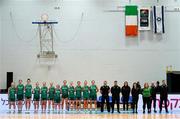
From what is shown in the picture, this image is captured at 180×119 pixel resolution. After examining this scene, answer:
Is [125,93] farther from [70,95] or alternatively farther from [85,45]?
[85,45]

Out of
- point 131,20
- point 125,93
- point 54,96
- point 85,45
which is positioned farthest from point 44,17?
point 125,93

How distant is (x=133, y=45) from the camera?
33.2 meters

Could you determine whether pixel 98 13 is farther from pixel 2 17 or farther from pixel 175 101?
pixel 175 101

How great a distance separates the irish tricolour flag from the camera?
33062 millimetres

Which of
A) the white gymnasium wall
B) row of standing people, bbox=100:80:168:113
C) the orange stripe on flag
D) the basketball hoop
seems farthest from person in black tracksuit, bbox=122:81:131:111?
the basketball hoop

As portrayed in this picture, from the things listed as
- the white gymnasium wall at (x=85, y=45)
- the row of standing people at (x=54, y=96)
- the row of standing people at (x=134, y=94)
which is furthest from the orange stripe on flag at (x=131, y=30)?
the row of standing people at (x=54, y=96)

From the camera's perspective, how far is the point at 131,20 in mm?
33156

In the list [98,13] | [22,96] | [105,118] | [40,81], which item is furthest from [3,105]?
[98,13]

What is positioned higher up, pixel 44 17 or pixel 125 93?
pixel 44 17

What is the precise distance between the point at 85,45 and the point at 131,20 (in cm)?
432

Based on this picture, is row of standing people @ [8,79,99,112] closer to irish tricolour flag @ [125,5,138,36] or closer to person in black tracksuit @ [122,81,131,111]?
person in black tracksuit @ [122,81,131,111]

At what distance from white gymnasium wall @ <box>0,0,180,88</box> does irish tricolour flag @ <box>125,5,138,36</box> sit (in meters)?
0.49

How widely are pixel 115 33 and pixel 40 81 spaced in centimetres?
733

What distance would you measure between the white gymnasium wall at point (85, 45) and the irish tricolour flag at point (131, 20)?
1.59ft
